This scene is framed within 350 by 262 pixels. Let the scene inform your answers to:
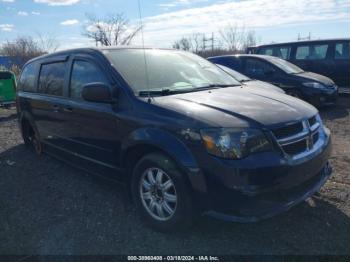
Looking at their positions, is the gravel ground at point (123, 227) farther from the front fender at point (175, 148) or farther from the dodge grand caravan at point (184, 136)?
the front fender at point (175, 148)

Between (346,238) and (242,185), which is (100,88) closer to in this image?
(242,185)

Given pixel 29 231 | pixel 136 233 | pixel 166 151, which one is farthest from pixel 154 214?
pixel 29 231

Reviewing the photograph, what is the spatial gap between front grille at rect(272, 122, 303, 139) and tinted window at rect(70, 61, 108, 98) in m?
1.88

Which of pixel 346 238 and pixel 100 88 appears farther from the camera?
pixel 100 88

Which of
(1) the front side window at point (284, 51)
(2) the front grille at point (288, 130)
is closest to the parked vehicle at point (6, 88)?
A: (1) the front side window at point (284, 51)

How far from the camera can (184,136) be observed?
9.45ft

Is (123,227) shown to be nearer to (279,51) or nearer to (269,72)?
(269,72)

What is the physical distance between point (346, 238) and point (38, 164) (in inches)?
177

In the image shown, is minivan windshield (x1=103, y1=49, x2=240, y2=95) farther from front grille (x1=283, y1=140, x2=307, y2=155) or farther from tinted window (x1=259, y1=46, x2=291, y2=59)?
tinted window (x1=259, y1=46, x2=291, y2=59)

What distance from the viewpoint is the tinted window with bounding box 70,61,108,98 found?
12.6ft

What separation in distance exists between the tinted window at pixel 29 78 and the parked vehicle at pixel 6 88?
6.16 meters

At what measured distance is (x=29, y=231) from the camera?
3434 millimetres

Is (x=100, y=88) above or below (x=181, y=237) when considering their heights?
above

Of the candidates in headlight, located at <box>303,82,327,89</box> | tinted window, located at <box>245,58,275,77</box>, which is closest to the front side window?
tinted window, located at <box>245,58,275,77</box>
